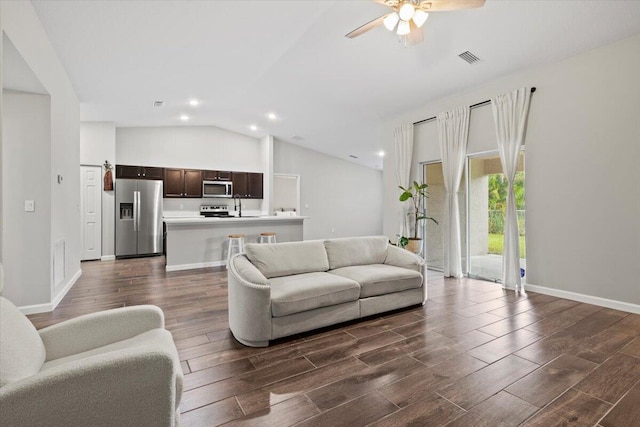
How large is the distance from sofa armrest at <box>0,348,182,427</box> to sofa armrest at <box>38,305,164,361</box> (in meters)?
0.56

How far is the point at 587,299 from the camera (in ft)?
12.1

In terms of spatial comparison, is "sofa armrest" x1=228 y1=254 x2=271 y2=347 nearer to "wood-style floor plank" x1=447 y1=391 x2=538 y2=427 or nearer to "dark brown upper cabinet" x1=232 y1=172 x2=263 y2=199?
"wood-style floor plank" x1=447 y1=391 x2=538 y2=427

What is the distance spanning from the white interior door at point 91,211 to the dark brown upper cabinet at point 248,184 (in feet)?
9.99

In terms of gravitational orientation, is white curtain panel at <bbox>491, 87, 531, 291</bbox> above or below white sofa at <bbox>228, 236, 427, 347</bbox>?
above

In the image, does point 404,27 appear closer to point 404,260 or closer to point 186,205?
point 404,260

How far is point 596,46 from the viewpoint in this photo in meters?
3.56

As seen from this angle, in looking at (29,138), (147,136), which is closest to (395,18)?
(29,138)

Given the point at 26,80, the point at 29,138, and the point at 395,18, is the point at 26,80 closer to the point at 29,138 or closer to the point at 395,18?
the point at 29,138

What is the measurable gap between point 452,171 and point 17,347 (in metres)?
5.27

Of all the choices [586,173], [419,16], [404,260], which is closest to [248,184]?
[404,260]

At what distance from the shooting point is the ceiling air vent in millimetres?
3965

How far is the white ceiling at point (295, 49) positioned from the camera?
3.15 metres

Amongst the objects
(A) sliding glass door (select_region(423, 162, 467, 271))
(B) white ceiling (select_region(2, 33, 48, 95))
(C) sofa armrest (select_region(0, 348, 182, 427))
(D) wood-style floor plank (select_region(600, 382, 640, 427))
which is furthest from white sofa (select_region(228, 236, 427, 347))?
(B) white ceiling (select_region(2, 33, 48, 95))

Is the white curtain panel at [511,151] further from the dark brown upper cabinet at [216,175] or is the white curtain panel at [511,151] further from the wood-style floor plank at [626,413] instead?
the dark brown upper cabinet at [216,175]
